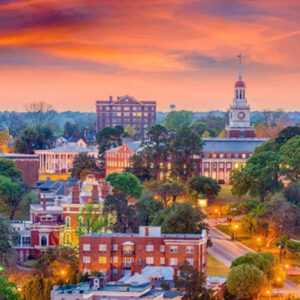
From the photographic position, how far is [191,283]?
64438mm

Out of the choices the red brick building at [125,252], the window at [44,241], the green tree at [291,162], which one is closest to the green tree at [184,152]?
the green tree at [291,162]

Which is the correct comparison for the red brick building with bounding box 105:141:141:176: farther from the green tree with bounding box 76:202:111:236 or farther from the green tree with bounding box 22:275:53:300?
the green tree with bounding box 22:275:53:300

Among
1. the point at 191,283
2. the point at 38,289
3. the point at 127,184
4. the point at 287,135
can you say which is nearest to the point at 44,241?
the point at 38,289

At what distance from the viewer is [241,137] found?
144 meters

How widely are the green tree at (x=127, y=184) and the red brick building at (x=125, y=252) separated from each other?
33065mm

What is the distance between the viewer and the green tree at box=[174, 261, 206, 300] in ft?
210

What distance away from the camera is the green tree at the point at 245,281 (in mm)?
71125

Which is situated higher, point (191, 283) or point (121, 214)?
point (121, 214)

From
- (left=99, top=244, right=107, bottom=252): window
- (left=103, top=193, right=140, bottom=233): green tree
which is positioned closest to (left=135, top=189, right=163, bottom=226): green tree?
(left=103, top=193, right=140, bottom=233): green tree

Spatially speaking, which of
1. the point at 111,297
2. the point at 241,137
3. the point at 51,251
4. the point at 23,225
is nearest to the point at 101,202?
the point at 23,225

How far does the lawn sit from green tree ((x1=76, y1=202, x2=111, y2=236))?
10263 millimetres

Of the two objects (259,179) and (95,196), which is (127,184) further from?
(95,196)

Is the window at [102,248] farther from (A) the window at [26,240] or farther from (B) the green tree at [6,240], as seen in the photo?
(A) the window at [26,240]

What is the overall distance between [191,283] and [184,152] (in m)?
60.4
